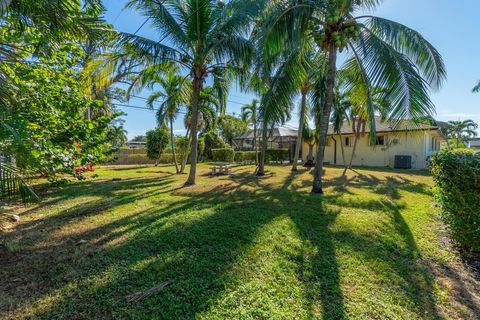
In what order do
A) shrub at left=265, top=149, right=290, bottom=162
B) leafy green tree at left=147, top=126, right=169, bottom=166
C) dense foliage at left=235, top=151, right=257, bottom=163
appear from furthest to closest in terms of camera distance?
dense foliage at left=235, top=151, right=257, bottom=163 → shrub at left=265, top=149, right=290, bottom=162 → leafy green tree at left=147, top=126, right=169, bottom=166

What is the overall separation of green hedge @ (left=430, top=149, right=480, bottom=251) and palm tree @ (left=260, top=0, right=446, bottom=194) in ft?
7.84

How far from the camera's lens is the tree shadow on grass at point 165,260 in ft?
8.34

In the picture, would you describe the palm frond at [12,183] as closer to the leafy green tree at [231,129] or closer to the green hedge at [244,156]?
the green hedge at [244,156]

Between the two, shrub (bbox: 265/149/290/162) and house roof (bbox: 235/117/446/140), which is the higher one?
house roof (bbox: 235/117/446/140)

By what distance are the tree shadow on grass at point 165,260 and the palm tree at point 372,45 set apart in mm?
3078

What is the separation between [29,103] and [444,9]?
10871mm

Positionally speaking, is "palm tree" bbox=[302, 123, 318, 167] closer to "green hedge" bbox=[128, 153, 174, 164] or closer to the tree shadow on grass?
"green hedge" bbox=[128, 153, 174, 164]

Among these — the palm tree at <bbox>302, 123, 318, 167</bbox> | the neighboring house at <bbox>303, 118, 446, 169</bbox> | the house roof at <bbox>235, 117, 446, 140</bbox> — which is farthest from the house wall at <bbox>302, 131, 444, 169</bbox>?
the palm tree at <bbox>302, 123, 318, 167</bbox>

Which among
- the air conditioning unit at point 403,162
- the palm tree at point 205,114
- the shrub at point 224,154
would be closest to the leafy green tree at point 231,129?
the shrub at point 224,154

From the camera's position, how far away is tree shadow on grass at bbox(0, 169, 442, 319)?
2543mm

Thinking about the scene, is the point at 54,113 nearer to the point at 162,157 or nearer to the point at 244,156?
the point at 244,156

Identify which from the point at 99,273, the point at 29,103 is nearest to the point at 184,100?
the point at 29,103

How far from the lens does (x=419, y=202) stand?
7504 mm

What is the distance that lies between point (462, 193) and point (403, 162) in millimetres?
18491
